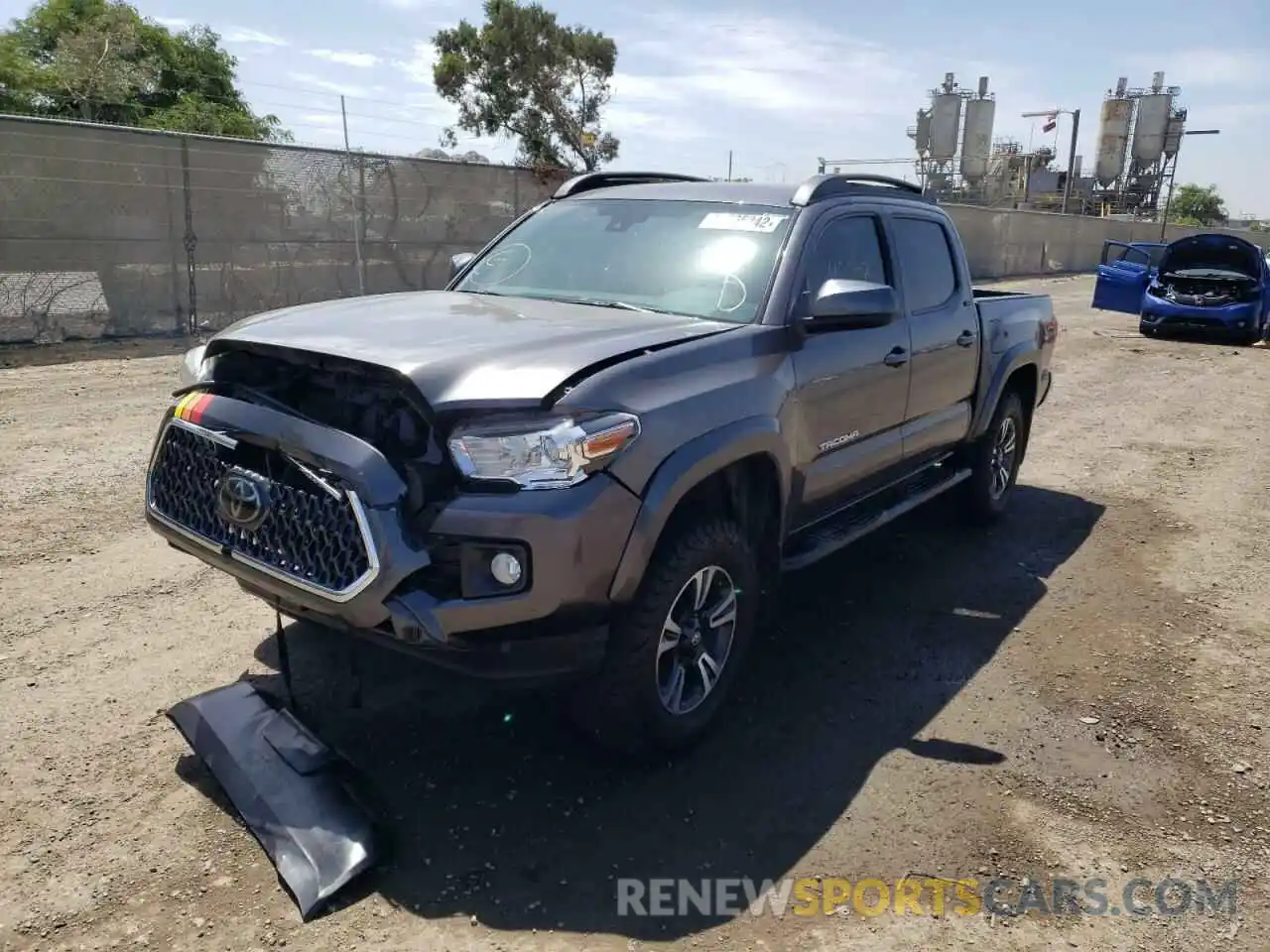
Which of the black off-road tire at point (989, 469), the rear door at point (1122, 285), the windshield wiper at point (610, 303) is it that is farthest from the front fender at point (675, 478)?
the rear door at point (1122, 285)

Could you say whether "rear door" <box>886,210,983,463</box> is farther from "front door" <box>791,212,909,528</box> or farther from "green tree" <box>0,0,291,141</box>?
"green tree" <box>0,0,291,141</box>

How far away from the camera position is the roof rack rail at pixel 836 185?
4.25m

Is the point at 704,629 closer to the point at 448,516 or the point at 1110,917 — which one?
the point at 448,516

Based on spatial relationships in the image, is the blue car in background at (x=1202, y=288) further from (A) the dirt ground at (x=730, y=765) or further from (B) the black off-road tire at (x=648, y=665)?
(B) the black off-road tire at (x=648, y=665)

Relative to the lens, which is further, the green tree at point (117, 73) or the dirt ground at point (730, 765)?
the green tree at point (117, 73)

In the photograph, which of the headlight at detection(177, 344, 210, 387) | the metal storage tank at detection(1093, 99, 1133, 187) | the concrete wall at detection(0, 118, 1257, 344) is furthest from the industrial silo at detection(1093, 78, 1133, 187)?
the headlight at detection(177, 344, 210, 387)

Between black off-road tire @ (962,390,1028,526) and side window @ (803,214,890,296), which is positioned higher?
side window @ (803,214,890,296)

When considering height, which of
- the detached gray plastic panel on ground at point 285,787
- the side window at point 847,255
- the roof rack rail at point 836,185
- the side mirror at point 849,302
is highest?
the roof rack rail at point 836,185

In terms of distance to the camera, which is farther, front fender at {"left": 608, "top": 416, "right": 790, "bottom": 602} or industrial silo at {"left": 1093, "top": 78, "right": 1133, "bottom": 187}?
industrial silo at {"left": 1093, "top": 78, "right": 1133, "bottom": 187}

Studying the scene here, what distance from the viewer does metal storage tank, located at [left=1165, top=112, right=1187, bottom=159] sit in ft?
180

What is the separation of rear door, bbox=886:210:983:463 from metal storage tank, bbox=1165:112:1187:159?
59477mm

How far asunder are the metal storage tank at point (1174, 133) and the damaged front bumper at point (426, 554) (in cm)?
6300

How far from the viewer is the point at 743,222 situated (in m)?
4.16

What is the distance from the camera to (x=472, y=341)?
10.4 ft
